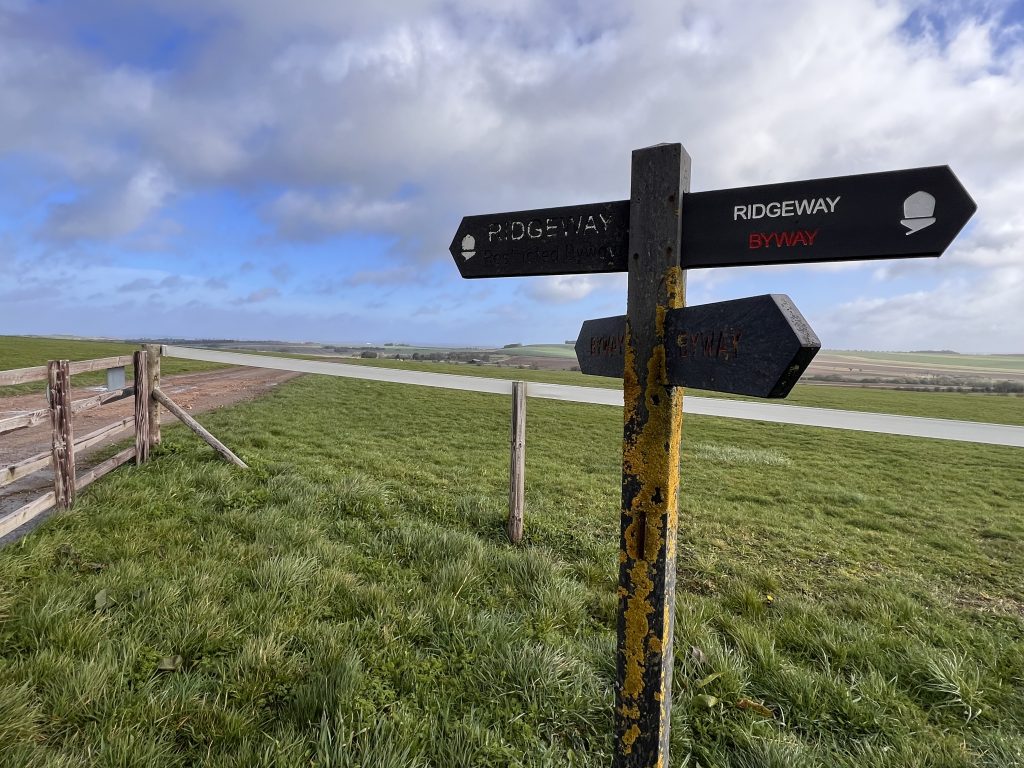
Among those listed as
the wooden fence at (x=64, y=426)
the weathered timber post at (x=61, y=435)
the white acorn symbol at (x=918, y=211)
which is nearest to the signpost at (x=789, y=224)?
the white acorn symbol at (x=918, y=211)

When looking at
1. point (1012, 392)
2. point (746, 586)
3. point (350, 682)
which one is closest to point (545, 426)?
point (746, 586)

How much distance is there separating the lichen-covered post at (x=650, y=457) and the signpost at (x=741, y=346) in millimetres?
77

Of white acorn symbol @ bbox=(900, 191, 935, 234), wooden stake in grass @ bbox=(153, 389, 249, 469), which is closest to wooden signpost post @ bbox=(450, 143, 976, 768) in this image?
white acorn symbol @ bbox=(900, 191, 935, 234)

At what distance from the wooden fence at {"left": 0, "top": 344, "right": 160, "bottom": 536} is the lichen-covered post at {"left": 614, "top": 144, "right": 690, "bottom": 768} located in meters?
4.55

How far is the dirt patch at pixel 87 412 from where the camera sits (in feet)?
17.1

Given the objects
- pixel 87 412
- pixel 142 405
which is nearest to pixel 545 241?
pixel 142 405

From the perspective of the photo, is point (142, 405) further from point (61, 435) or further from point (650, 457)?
point (650, 457)

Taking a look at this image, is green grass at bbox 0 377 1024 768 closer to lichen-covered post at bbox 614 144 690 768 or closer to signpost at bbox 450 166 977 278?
lichen-covered post at bbox 614 144 690 768

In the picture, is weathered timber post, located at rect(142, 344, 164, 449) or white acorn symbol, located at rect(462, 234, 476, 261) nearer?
white acorn symbol, located at rect(462, 234, 476, 261)

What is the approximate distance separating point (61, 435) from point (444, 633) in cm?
419

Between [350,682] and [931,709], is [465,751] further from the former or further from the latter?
[931,709]

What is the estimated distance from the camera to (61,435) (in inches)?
175

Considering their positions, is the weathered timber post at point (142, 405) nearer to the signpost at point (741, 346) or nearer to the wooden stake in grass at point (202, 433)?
the wooden stake in grass at point (202, 433)

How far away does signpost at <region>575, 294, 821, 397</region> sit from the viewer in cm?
130
